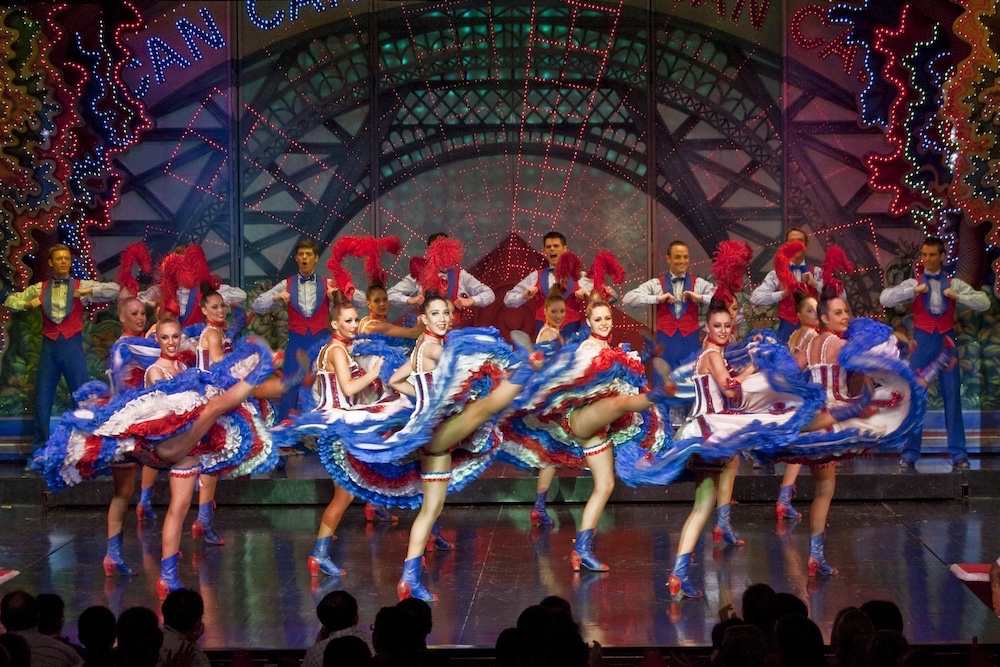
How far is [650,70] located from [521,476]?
3928mm

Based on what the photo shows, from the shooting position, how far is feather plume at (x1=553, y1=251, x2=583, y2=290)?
8.88 metres

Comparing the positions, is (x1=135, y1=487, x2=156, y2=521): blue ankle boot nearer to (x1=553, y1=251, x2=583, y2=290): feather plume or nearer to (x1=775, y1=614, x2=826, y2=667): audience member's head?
(x1=553, y1=251, x2=583, y2=290): feather plume

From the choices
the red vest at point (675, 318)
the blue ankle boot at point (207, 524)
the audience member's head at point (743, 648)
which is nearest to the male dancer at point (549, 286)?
the red vest at point (675, 318)

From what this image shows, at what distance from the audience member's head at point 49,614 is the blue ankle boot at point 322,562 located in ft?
7.23

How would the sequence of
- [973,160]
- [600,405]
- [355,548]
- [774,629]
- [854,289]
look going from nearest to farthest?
[774,629] < [600,405] < [355,548] < [973,160] < [854,289]

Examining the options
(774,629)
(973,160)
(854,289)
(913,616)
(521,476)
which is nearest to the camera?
(774,629)

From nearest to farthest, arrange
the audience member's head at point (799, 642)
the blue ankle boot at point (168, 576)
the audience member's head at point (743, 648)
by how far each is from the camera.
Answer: the audience member's head at point (743, 648) → the audience member's head at point (799, 642) → the blue ankle boot at point (168, 576)

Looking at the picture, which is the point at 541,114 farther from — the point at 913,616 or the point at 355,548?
the point at 913,616

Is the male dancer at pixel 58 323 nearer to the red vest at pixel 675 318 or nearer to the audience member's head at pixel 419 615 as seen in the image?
the red vest at pixel 675 318

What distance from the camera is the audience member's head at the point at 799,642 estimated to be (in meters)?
3.73

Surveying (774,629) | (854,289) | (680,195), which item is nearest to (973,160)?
(854,289)

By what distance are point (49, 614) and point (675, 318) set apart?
5464 millimetres

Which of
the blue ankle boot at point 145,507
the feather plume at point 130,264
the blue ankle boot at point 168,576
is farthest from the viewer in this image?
the feather plume at point 130,264

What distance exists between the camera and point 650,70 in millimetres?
10781
